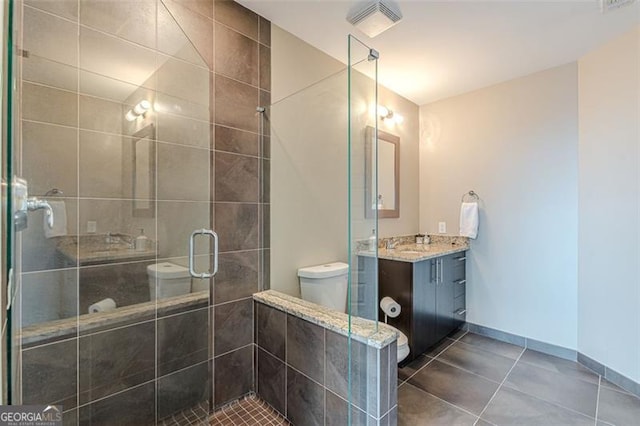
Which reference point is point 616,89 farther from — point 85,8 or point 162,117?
point 85,8

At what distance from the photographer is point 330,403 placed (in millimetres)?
1391

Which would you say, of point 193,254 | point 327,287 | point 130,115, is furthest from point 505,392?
point 130,115

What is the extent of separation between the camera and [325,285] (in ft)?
6.76

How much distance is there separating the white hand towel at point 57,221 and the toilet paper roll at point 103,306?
36 cm

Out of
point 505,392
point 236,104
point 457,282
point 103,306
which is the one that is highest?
point 236,104

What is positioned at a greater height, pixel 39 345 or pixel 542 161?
pixel 542 161

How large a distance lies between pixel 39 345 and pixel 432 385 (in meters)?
2.27

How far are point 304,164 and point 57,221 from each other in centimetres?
148

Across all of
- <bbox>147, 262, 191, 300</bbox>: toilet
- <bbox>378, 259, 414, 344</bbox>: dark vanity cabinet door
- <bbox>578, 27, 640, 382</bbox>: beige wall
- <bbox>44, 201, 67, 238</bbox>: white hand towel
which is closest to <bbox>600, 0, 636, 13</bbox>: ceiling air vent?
<bbox>578, 27, 640, 382</bbox>: beige wall

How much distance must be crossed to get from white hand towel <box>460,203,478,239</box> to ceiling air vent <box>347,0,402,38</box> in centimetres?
194

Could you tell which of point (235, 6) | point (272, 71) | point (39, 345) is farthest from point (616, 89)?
point (39, 345)

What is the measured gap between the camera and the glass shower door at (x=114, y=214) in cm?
111

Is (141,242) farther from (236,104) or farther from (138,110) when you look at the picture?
(236,104)

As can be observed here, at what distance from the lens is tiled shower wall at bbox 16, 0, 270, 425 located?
45.1 inches
